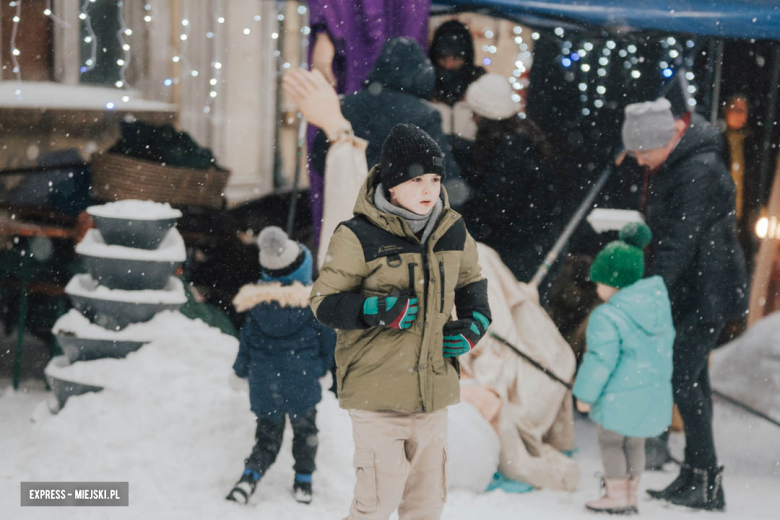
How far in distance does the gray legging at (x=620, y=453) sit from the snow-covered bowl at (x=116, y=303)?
7.26ft

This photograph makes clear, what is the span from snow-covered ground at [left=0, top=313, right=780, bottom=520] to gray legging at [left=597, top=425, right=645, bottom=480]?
25 cm

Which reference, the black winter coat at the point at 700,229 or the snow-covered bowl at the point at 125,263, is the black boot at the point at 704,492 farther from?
the snow-covered bowl at the point at 125,263

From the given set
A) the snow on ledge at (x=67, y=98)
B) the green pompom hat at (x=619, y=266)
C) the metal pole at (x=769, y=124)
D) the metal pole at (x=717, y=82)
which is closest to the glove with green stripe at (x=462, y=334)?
the green pompom hat at (x=619, y=266)

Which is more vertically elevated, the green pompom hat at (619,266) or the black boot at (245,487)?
the green pompom hat at (619,266)

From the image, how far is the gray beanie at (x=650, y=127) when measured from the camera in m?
4.27

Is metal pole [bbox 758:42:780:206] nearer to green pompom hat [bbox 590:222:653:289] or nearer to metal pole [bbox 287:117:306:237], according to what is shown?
green pompom hat [bbox 590:222:653:289]

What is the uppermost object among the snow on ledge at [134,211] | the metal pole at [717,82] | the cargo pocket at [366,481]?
the metal pole at [717,82]

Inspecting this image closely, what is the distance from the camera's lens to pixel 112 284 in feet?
13.8

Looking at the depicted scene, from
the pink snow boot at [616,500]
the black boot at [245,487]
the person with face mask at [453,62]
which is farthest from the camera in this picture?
the person with face mask at [453,62]

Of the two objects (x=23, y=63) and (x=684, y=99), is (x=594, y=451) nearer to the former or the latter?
(x=684, y=99)

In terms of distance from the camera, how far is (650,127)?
168 inches

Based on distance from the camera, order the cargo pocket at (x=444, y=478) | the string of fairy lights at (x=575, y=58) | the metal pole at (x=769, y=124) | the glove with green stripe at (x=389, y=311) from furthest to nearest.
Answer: the metal pole at (x=769, y=124), the string of fairy lights at (x=575, y=58), the cargo pocket at (x=444, y=478), the glove with green stripe at (x=389, y=311)

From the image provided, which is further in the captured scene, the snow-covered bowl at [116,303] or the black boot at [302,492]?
the snow-covered bowl at [116,303]

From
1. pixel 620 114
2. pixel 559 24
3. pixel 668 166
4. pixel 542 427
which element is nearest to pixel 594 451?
pixel 542 427
